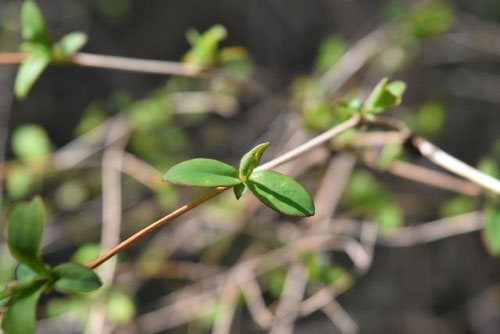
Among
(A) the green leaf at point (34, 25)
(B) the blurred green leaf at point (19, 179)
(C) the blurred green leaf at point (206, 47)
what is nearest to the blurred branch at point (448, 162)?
(C) the blurred green leaf at point (206, 47)

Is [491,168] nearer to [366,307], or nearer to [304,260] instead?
[304,260]

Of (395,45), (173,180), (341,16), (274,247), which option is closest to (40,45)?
(173,180)

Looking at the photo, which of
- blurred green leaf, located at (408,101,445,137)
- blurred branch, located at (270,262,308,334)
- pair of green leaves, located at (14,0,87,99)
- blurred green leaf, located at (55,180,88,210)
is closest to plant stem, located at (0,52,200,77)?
pair of green leaves, located at (14,0,87,99)

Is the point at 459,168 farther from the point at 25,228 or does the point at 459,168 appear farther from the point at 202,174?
the point at 25,228

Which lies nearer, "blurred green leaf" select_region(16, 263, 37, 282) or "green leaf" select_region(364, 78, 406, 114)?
"blurred green leaf" select_region(16, 263, 37, 282)

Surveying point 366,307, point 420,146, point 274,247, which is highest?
point 420,146

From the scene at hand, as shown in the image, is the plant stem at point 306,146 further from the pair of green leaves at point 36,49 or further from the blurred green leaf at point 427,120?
the blurred green leaf at point 427,120

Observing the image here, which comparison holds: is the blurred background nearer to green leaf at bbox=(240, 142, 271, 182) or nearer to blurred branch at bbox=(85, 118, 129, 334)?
blurred branch at bbox=(85, 118, 129, 334)
